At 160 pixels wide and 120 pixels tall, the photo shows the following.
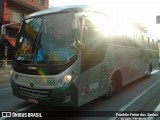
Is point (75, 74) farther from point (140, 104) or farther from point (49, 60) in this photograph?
point (140, 104)

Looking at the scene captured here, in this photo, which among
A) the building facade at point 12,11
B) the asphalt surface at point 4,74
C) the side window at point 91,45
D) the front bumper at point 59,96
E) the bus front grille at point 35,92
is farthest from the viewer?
the building facade at point 12,11

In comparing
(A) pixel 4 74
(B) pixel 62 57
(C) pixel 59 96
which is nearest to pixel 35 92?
(C) pixel 59 96

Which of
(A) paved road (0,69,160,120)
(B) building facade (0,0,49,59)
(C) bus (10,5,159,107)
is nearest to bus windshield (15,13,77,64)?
(C) bus (10,5,159,107)

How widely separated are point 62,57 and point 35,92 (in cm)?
118

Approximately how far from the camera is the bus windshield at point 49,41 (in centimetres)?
689

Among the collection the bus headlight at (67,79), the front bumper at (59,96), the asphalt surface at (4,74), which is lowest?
the asphalt surface at (4,74)

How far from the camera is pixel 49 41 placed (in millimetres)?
7129

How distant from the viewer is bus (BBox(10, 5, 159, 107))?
679cm

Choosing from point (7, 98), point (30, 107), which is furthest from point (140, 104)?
point (7, 98)

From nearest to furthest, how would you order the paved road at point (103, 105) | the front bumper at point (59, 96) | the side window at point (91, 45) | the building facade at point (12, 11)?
the front bumper at point (59, 96), the side window at point (91, 45), the paved road at point (103, 105), the building facade at point (12, 11)

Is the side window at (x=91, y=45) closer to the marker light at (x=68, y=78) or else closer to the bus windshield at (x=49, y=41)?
the bus windshield at (x=49, y=41)

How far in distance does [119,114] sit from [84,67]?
1707 millimetres

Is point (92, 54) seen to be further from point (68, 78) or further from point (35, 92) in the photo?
point (35, 92)

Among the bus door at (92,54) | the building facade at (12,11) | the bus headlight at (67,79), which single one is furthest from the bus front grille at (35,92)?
the building facade at (12,11)
